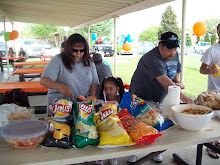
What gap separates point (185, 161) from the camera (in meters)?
2.48

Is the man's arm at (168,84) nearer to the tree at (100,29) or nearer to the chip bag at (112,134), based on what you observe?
the chip bag at (112,134)

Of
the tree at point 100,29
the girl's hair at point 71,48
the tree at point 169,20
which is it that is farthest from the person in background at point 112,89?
the tree at point 169,20

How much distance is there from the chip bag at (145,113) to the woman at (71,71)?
0.53 metres

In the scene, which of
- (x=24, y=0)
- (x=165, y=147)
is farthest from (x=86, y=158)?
(x=24, y=0)

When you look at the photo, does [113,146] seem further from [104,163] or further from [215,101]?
[104,163]

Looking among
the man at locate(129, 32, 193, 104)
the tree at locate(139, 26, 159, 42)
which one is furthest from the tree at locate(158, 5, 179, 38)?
the man at locate(129, 32, 193, 104)

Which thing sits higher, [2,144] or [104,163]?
[2,144]

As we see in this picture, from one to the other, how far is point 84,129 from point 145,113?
21.5 inches

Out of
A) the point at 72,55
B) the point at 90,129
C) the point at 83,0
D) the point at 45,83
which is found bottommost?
the point at 90,129

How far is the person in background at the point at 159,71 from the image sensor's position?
1870mm

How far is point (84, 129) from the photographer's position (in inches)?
47.8

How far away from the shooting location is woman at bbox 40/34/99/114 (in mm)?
1906

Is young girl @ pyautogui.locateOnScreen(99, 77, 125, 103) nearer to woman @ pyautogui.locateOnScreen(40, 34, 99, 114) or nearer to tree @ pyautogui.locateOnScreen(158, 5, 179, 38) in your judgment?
woman @ pyautogui.locateOnScreen(40, 34, 99, 114)

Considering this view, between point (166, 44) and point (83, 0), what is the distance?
408 centimetres
